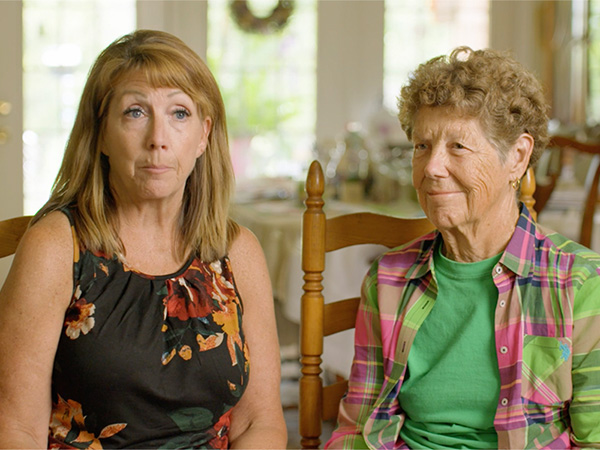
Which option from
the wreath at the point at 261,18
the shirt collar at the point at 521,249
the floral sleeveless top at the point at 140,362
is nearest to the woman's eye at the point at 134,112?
the floral sleeveless top at the point at 140,362

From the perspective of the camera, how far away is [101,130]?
1252 mm

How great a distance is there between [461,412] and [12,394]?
28.2 inches

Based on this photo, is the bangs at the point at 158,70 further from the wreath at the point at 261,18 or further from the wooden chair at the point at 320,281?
the wreath at the point at 261,18

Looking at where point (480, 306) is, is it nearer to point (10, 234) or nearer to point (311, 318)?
point (311, 318)

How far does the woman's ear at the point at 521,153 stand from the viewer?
130cm

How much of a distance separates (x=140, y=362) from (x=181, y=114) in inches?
15.9

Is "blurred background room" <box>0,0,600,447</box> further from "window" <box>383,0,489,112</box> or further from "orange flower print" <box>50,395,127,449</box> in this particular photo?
"orange flower print" <box>50,395,127,449</box>

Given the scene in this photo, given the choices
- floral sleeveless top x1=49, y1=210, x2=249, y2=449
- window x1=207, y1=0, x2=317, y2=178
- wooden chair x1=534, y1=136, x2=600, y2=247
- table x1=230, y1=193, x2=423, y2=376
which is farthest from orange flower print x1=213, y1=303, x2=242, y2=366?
window x1=207, y1=0, x2=317, y2=178

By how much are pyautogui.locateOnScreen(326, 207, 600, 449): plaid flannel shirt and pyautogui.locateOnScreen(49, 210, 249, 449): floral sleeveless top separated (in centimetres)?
25

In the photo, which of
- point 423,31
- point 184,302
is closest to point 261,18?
point 423,31

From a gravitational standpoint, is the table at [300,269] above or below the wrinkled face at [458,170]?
below

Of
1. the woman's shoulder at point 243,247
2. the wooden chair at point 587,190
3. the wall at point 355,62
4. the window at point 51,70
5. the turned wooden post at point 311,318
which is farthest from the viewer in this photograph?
the wall at point 355,62

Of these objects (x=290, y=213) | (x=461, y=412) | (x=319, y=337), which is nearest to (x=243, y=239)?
(x=319, y=337)

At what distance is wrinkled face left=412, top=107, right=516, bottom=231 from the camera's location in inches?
49.8
